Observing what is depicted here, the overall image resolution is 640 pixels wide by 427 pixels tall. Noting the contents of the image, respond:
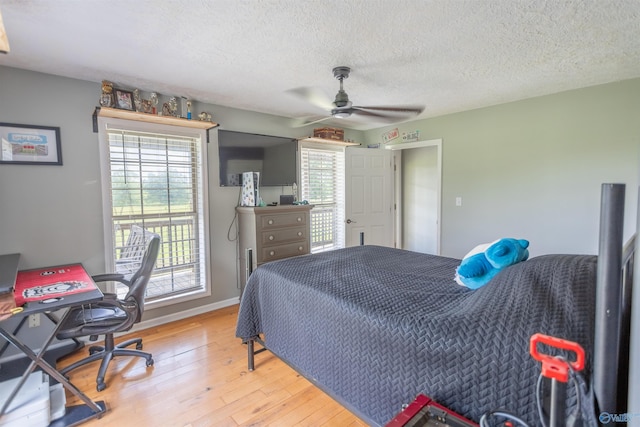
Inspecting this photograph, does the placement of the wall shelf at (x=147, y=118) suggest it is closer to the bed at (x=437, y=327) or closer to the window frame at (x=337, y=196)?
the window frame at (x=337, y=196)

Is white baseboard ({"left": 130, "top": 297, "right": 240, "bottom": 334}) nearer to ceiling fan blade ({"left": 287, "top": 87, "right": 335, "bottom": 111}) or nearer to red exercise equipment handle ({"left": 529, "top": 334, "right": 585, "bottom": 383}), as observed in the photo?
A: ceiling fan blade ({"left": 287, "top": 87, "right": 335, "bottom": 111})

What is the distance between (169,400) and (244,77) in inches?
96.7

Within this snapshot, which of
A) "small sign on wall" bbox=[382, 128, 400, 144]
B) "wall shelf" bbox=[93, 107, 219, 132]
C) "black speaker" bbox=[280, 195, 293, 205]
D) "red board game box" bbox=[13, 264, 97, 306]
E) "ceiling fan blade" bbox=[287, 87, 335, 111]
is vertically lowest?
"red board game box" bbox=[13, 264, 97, 306]

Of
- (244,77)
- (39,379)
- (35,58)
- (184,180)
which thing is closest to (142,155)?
(184,180)

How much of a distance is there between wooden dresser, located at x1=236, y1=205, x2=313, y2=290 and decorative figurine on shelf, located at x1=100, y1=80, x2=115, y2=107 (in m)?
1.55

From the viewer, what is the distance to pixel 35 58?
227cm

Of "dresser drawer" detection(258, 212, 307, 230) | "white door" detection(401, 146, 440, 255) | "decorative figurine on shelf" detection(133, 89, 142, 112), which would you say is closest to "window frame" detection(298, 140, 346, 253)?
"dresser drawer" detection(258, 212, 307, 230)

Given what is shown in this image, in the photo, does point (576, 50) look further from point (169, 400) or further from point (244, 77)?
point (169, 400)

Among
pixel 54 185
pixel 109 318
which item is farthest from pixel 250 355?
pixel 54 185

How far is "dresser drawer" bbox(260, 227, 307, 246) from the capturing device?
349 cm

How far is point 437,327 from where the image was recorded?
49.8 inches

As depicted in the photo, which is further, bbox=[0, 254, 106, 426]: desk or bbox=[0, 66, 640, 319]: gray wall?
bbox=[0, 66, 640, 319]: gray wall

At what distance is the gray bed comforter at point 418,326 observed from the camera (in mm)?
1085

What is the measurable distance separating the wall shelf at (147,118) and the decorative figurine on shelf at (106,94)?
0.24 feet
